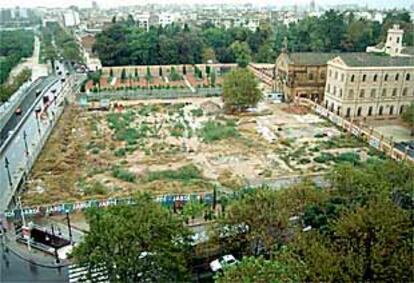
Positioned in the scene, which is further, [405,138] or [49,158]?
[405,138]

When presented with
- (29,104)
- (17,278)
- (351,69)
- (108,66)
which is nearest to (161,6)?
(108,66)

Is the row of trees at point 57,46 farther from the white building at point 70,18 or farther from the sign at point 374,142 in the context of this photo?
the sign at point 374,142

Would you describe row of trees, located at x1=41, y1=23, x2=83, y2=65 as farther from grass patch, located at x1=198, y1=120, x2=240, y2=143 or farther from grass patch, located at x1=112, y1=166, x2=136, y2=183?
grass patch, located at x1=112, y1=166, x2=136, y2=183

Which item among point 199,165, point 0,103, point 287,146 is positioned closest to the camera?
point 199,165

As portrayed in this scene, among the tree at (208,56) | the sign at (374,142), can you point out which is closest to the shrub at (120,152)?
the sign at (374,142)

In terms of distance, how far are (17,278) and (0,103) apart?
11.6 m

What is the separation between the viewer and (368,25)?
26.2 meters

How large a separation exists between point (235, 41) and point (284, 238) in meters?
22.1

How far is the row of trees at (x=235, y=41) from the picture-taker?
81.3ft

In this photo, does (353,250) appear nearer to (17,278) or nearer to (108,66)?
(17,278)

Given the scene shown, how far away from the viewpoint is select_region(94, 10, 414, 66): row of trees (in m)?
24.8

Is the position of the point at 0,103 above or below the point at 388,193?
below

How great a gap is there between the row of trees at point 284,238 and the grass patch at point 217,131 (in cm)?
623

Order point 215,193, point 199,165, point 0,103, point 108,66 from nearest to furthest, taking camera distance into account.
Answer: point 215,193 → point 199,165 → point 0,103 → point 108,66
